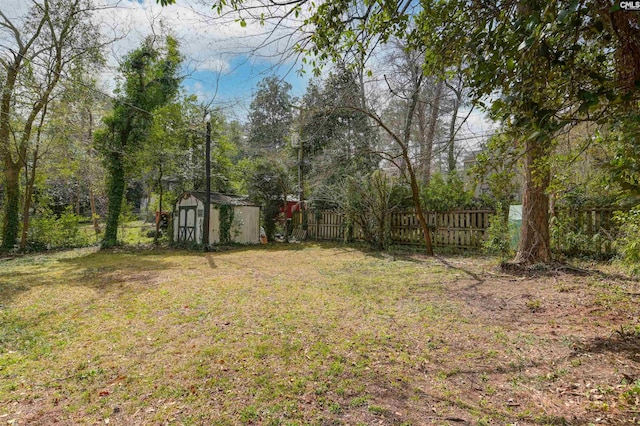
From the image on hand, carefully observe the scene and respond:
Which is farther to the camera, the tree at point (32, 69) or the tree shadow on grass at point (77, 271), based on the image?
the tree at point (32, 69)

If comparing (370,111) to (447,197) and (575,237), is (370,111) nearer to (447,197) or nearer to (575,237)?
(447,197)

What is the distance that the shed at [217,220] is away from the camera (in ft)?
40.9

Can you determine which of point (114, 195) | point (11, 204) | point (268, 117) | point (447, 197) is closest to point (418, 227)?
point (447, 197)

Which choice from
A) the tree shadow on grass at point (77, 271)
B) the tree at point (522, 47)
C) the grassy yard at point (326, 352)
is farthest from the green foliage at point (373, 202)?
the tree at point (522, 47)

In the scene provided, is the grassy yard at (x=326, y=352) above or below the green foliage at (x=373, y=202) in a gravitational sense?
below

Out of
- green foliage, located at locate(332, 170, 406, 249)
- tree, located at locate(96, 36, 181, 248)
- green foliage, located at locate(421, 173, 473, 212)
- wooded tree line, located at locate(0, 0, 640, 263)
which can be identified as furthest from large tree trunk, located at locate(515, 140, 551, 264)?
tree, located at locate(96, 36, 181, 248)

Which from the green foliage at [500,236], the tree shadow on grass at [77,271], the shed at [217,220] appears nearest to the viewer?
the tree shadow on grass at [77,271]

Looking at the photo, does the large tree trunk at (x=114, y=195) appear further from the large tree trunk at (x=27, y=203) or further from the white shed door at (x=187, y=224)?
the white shed door at (x=187, y=224)

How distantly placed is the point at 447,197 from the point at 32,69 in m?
13.8

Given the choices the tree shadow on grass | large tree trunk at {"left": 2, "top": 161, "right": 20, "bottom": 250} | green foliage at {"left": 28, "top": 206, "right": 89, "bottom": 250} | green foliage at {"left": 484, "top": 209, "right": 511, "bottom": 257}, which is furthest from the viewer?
green foliage at {"left": 28, "top": 206, "right": 89, "bottom": 250}

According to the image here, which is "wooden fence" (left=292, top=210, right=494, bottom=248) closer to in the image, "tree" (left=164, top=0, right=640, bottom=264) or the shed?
the shed

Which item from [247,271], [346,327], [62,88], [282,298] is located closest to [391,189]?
[247,271]

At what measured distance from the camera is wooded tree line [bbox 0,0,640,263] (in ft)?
6.38

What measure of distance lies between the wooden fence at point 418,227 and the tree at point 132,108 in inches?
303
